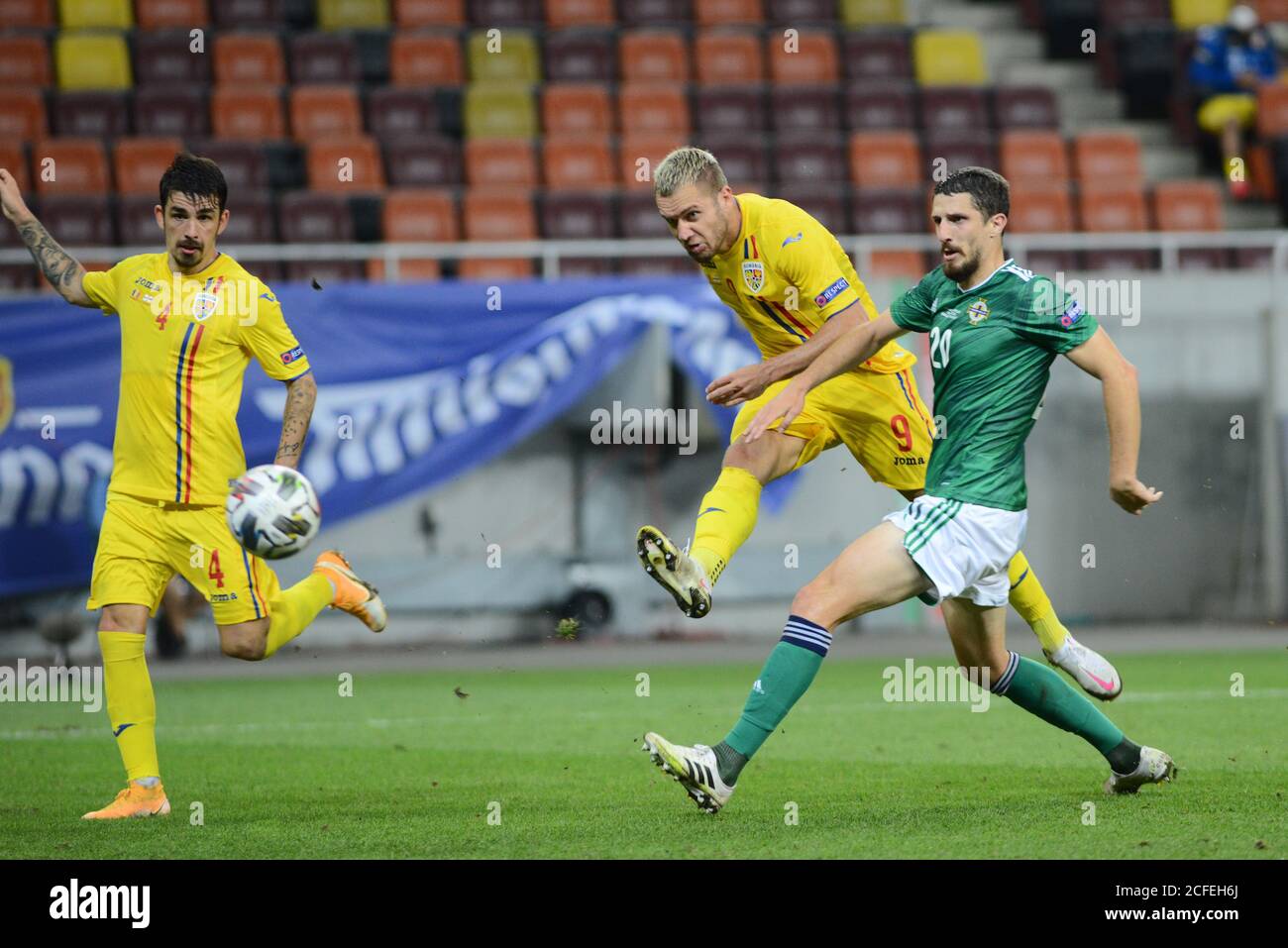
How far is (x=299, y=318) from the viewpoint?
13766 millimetres

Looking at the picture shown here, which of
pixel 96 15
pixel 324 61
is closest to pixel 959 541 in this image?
pixel 324 61

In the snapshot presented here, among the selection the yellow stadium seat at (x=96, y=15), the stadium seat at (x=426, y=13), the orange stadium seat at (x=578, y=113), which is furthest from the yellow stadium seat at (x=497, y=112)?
the yellow stadium seat at (x=96, y=15)

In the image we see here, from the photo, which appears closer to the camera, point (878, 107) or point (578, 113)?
point (578, 113)

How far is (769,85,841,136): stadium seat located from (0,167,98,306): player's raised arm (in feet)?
38.5

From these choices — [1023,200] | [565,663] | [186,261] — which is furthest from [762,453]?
[1023,200]

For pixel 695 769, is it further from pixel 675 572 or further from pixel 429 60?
pixel 429 60

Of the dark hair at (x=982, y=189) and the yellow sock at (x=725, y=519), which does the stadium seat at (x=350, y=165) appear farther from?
the dark hair at (x=982, y=189)

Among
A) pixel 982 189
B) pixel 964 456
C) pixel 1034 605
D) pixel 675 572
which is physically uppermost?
pixel 982 189

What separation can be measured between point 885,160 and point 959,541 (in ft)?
39.5

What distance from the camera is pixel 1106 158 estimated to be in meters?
17.7

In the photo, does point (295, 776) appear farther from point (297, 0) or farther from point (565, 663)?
point (297, 0)

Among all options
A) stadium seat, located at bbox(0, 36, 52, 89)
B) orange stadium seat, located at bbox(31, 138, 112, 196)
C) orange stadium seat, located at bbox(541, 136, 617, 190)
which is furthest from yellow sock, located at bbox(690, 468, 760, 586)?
stadium seat, located at bbox(0, 36, 52, 89)

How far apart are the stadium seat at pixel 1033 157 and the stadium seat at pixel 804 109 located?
5.80ft
